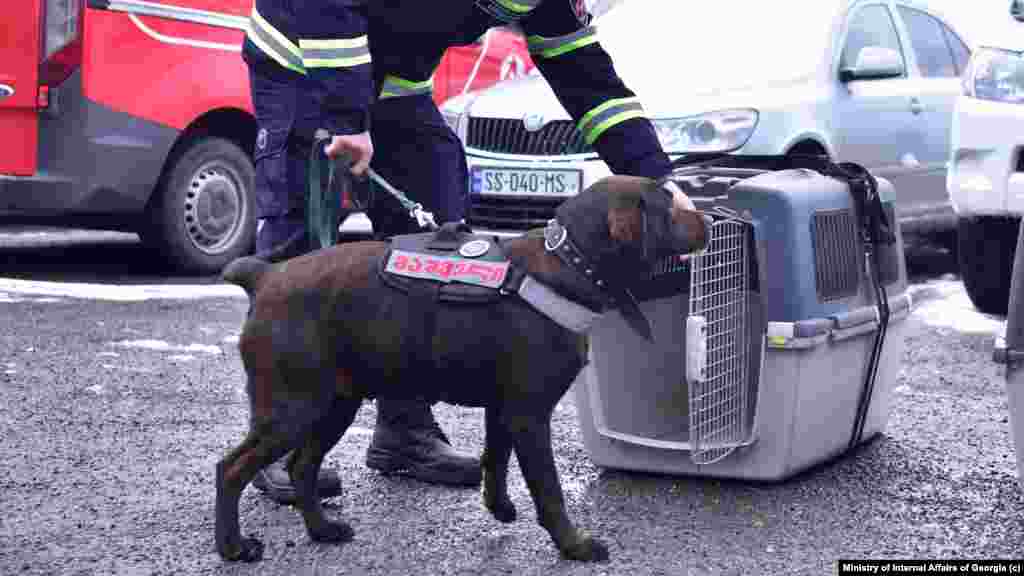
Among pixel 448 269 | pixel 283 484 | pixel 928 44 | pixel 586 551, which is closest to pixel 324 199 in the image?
pixel 448 269

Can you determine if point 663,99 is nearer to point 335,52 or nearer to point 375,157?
point 375,157

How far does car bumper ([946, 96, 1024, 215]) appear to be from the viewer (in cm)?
719

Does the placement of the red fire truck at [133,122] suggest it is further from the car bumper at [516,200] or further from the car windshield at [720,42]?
the car windshield at [720,42]

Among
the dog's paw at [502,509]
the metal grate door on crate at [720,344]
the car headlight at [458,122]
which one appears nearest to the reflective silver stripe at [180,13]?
the car headlight at [458,122]

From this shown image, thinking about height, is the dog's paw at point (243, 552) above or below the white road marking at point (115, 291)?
above

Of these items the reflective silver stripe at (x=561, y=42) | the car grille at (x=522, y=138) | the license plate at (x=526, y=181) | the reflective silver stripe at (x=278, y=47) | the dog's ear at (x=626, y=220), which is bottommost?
the license plate at (x=526, y=181)

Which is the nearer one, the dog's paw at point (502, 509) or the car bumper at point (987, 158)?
the dog's paw at point (502, 509)

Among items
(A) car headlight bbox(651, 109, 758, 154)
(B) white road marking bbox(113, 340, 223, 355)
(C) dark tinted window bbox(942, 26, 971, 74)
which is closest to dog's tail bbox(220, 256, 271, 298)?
(B) white road marking bbox(113, 340, 223, 355)

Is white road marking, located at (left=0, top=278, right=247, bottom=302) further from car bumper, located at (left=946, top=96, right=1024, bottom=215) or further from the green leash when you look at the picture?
the green leash

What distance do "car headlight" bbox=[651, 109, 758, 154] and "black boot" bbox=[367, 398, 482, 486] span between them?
341cm

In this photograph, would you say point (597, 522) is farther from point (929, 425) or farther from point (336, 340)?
point (929, 425)

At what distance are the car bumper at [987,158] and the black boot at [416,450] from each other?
3401 mm

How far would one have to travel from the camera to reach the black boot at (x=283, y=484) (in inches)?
176

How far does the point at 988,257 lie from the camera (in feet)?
25.3
